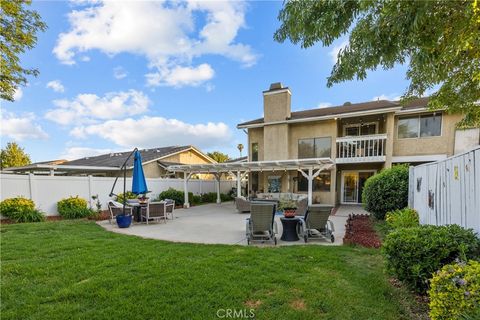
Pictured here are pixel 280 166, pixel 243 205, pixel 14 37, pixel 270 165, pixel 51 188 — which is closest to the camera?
pixel 14 37

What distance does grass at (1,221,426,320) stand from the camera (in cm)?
297

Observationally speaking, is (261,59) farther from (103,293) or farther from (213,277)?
(103,293)

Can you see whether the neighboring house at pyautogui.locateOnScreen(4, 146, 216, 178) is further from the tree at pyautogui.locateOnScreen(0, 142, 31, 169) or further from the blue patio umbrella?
the tree at pyautogui.locateOnScreen(0, 142, 31, 169)

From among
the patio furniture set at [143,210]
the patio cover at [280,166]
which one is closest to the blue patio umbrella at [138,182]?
the patio furniture set at [143,210]

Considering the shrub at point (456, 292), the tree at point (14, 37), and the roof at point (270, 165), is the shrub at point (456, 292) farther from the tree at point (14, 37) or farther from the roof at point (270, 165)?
the tree at point (14, 37)

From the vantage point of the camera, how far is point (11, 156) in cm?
2977

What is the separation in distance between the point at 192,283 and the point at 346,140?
45.5 ft

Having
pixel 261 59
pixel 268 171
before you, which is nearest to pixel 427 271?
pixel 261 59

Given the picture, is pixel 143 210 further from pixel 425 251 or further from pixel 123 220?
pixel 425 251

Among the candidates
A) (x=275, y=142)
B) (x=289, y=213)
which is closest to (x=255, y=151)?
(x=275, y=142)

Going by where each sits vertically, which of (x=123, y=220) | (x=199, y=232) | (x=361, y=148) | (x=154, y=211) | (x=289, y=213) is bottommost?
(x=199, y=232)

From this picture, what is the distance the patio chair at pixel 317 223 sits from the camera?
6562mm

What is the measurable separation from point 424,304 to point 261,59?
10.5 metres

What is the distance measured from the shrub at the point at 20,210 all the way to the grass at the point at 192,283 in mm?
4392
